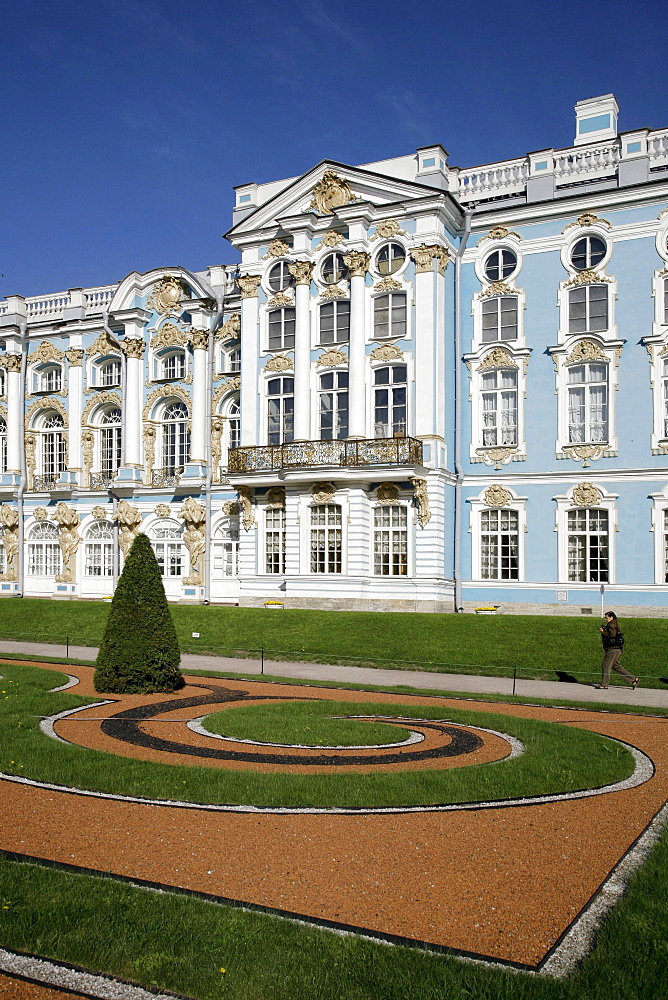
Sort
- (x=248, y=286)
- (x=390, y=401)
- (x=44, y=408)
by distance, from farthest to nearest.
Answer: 1. (x=44, y=408)
2. (x=248, y=286)
3. (x=390, y=401)

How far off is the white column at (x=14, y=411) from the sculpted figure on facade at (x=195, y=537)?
1085 centimetres

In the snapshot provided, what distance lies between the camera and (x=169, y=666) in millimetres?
18938

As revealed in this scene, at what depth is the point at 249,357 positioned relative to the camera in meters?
37.3

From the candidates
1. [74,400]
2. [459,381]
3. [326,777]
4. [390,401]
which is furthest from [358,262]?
[326,777]

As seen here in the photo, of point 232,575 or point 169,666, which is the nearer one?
point 169,666

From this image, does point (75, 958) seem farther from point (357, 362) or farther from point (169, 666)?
point (357, 362)

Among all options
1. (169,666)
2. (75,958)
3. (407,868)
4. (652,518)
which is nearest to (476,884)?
(407,868)

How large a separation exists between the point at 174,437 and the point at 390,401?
1275 cm

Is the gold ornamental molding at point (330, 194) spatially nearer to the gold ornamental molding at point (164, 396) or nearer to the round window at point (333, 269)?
the round window at point (333, 269)

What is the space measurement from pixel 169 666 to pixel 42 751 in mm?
6562

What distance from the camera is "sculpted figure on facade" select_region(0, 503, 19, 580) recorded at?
45188mm

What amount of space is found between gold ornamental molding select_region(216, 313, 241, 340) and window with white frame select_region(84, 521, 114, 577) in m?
10.5

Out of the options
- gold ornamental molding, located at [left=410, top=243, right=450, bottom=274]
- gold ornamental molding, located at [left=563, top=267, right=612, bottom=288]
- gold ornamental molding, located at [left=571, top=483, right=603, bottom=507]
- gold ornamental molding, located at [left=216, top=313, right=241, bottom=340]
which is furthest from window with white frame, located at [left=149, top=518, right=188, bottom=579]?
gold ornamental molding, located at [left=563, top=267, right=612, bottom=288]

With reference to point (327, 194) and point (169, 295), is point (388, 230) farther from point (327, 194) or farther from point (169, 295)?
point (169, 295)
